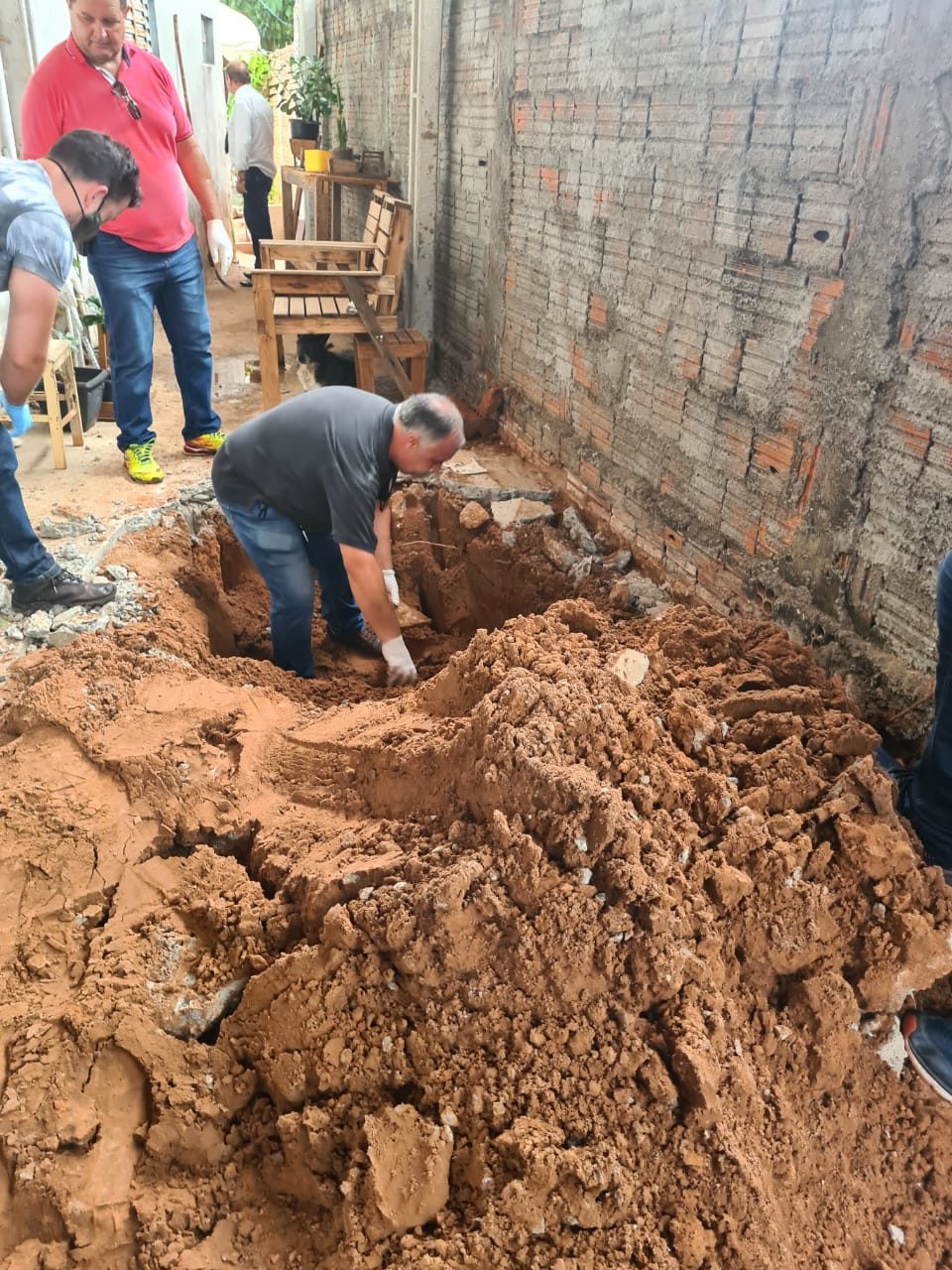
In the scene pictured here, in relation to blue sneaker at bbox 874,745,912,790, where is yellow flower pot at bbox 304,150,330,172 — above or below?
above

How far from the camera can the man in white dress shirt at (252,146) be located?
26.5ft

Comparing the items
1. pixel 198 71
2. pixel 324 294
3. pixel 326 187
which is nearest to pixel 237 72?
pixel 326 187

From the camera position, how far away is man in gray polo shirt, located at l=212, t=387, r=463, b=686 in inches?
109

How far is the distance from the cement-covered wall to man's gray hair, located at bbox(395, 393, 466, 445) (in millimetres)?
1086

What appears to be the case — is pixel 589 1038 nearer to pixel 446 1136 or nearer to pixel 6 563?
pixel 446 1136

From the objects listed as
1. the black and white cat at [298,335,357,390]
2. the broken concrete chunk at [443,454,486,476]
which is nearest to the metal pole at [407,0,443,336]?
the black and white cat at [298,335,357,390]

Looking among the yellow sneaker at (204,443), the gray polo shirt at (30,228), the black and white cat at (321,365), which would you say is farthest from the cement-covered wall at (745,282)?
the gray polo shirt at (30,228)

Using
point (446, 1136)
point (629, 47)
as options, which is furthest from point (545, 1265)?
point (629, 47)

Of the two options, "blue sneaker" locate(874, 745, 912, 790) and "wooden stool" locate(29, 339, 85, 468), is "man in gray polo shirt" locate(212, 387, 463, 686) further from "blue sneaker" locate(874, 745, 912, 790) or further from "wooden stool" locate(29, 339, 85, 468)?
"wooden stool" locate(29, 339, 85, 468)

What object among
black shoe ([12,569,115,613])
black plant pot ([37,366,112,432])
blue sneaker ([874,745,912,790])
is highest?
black plant pot ([37,366,112,432])

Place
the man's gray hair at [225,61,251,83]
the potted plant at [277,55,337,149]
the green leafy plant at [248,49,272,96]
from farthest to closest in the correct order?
1. the green leafy plant at [248,49,272,96]
2. the man's gray hair at [225,61,251,83]
3. the potted plant at [277,55,337,149]

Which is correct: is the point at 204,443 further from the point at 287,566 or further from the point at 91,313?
the point at 287,566

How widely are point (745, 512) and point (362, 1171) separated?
242 cm

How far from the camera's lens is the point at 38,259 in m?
2.60
